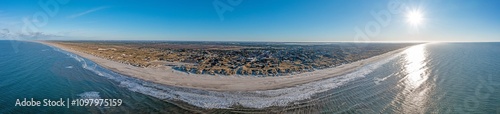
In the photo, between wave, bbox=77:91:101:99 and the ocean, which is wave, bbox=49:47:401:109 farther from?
wave, bbox=77:91:101:99

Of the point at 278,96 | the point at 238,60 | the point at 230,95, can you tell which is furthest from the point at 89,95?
the point at 238,60

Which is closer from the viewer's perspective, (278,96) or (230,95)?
(278,96)

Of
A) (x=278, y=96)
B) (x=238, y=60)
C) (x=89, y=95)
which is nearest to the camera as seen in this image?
(x=278, y=96)

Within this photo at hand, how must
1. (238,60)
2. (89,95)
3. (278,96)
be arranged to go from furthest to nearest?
(238,60), (89,95), (278,96)

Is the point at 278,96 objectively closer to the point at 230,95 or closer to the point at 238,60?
the point at 230,95

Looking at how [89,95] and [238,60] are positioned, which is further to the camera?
[238,60]

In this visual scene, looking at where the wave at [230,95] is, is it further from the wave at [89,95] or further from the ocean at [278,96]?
the wave at [89,95]

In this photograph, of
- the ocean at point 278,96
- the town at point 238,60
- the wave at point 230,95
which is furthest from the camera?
the town at point 238,60

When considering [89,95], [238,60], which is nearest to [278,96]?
[89,95]

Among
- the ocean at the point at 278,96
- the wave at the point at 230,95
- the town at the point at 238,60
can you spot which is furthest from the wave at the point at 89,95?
the town at the point at 238,60

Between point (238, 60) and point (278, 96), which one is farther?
point (238, 60)

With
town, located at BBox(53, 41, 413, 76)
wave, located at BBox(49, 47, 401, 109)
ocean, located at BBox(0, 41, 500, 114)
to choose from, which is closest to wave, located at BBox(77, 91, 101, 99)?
ocean, located at BBox(0, 41, 500, 114)

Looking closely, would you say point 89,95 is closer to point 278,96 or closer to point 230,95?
point 230,95
